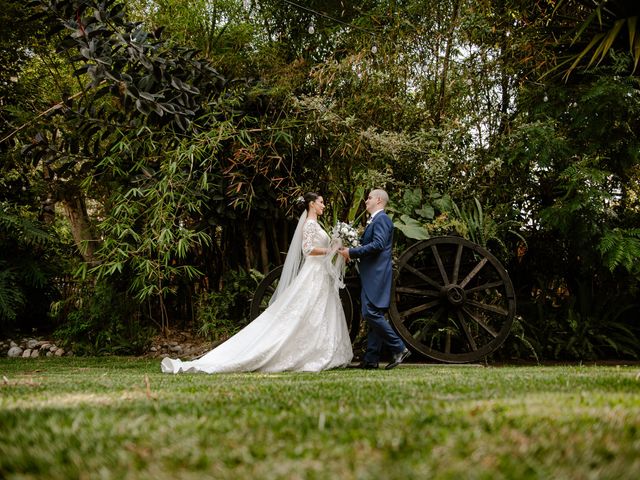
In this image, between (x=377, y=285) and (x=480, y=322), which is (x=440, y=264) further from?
(x=377, y=285)

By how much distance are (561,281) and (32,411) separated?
237 inches

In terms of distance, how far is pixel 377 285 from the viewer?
15.7 ft

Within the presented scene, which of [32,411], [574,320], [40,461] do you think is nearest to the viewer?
[40,461]

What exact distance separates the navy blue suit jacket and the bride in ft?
1.29

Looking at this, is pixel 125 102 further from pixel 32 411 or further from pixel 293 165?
pixel 32 411

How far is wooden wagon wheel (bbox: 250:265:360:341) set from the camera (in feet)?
18.2

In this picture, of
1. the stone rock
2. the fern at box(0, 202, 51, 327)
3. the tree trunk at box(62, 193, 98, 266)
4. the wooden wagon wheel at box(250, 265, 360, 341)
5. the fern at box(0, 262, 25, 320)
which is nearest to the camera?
the wooden wagon wheel at box(250, 265, 360, 341)

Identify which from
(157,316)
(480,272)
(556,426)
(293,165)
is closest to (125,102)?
(293,165)

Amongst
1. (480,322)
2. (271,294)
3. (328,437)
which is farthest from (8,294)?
(328,437)

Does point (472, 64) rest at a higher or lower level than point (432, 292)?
higher

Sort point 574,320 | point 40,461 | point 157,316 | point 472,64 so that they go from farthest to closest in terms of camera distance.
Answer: point 157,316 < point 472,64 < point 574,320 < point 40,461

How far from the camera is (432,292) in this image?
530 centimetres

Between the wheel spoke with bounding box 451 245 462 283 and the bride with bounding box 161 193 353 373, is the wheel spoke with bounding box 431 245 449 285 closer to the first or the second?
the wheel spoke with bounding box 451 245 462 283

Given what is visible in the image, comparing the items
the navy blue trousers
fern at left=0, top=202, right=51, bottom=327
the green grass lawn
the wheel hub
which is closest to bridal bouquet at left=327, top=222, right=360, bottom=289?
the navy blue trousers
